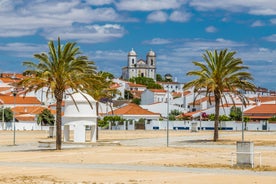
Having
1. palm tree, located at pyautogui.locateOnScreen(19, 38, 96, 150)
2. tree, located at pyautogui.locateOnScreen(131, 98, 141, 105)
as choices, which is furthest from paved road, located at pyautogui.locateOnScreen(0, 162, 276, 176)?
tree, located at pyautogui.locateOnScreen(131, 98, 141, 105)

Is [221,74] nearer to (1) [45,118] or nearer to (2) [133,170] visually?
(2) [133,170]

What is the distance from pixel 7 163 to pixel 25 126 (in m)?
84.1

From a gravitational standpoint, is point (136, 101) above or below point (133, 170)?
above

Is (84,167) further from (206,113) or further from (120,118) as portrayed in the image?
(206,113)

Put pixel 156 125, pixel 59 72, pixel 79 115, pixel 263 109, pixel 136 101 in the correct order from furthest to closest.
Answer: pixel 136 101 → pixel 263 109 → pixel 156 125 → pixel 79 115 → pixel 59 72

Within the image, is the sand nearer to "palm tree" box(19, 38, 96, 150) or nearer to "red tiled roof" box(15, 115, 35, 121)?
"palm tree" box(19, 38, 96, 150)

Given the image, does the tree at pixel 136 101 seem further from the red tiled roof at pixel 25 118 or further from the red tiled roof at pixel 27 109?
the red tiled roof at pixel 25 118

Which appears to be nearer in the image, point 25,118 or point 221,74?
point 221,74

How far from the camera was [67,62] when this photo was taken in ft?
145

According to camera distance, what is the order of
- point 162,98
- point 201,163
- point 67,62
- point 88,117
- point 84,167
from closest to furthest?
point 84,167 < point 201,163 < point 67,62 < point 88,117 < point 162,98

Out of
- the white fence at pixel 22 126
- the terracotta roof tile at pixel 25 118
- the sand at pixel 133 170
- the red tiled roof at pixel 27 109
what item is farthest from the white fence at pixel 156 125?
the sand at pixel 133 170

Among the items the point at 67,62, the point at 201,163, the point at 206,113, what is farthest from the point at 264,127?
the point at 201,163

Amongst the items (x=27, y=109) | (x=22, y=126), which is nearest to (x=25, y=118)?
(x=22, y=126)

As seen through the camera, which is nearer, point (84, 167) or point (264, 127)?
point (84, 167)
